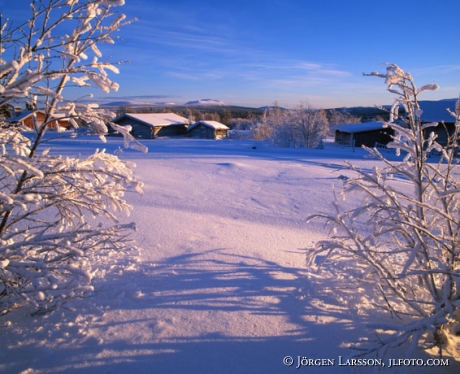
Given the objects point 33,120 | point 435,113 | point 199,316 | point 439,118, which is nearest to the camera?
point 33,120

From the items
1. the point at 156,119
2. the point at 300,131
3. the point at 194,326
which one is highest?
the point at 156,119

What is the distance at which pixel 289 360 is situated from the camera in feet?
8.32

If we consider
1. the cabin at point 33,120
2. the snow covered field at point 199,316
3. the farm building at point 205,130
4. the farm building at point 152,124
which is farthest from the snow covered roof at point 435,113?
the cabin at point 33,120

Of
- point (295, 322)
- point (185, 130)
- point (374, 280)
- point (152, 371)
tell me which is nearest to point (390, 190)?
point (374, 280)

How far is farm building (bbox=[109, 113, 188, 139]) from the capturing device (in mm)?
37594

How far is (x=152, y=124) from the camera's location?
3688 cm

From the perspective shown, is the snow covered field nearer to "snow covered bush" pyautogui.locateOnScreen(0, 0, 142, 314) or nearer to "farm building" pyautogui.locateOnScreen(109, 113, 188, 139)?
"snow covered bush" pyautogui.locateOnScreen(0, 0, 142, 314)

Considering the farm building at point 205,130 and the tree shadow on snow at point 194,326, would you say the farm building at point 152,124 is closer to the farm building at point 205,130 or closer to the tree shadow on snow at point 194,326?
the farm building at point 205,130

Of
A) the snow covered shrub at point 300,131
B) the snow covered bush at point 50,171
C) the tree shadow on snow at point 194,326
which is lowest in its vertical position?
the tree shadow on snow at point 194,326

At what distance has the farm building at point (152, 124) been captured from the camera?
1480 inches

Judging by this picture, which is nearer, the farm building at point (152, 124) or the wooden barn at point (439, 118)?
the wooden barn at point (439, 118)

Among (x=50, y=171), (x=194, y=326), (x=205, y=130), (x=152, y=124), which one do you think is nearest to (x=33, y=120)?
(x=50, y=171)

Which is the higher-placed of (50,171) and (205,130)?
(205,130)

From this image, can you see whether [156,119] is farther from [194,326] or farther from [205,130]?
[194,326]
